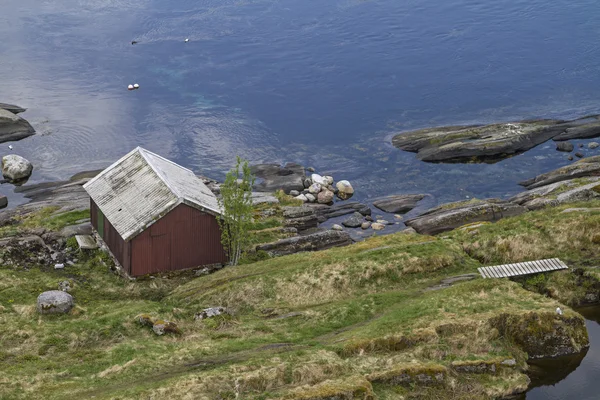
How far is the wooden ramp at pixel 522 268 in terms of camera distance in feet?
135

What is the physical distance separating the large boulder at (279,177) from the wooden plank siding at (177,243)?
26.6 m

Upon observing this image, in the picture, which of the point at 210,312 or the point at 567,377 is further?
the point at 210,312

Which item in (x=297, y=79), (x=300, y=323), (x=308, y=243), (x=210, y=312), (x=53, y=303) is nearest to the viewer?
(x=300, y=323)

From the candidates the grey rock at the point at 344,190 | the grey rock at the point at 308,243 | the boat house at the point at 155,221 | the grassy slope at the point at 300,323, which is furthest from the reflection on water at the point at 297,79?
the grassy slope at the point at 300,323

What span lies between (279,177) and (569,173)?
2987 centimetres

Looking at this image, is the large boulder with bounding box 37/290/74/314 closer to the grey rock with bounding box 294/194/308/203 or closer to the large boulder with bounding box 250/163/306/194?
the grey rock with bounding box 294/194/308/203

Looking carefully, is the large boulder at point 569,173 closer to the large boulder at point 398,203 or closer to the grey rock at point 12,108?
the large boulder at point 398,203

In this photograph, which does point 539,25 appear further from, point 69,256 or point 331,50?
point 69,256

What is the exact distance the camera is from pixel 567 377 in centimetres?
3438

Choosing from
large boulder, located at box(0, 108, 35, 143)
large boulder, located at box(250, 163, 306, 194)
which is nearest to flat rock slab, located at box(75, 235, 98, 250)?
large boulder, located at box(250, 163, 306, 194)

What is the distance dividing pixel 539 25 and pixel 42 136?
81.6m

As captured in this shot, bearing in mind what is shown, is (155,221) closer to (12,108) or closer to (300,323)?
(300,323)

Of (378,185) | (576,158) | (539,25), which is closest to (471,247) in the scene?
(378,185)

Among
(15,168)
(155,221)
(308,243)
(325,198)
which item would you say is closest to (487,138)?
(325,198)
